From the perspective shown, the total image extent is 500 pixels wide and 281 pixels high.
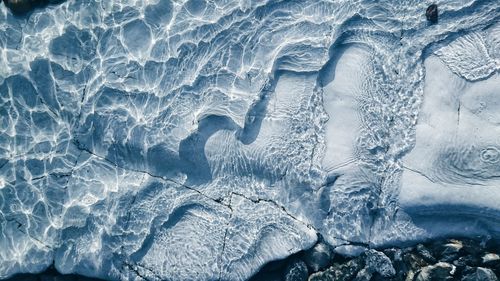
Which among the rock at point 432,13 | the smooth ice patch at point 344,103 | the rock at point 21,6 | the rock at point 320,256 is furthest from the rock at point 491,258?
the rock at point 21,6

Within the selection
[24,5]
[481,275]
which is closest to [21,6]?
[24,5]

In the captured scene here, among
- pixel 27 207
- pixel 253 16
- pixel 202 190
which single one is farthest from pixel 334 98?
pixel 27 207

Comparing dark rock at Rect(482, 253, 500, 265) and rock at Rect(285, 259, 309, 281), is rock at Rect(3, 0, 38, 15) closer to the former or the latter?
rock at Rect(285, 259, 309, 281)

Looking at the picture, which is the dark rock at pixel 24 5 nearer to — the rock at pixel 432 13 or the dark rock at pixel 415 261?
the rock at pixel 432 13

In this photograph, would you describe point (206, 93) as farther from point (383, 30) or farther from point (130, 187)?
point (383, 30)

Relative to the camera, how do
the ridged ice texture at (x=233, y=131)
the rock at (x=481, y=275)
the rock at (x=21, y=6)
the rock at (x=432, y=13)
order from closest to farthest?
1. the rock at (x=481, y=275)
2. the ridged ice texture at (x=233, y=131)
3. the rock at (x=432, y=13)
4. the rock at (x=21, y=6)

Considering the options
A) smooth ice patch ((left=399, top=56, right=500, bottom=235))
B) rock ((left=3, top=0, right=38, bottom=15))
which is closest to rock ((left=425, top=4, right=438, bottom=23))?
smooth ice patch ((left=399, top=56, right=500, bottom=235))
